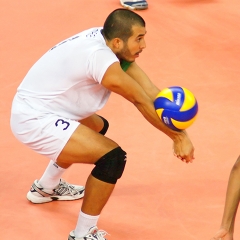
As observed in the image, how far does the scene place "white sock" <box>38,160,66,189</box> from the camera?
4930 millimetres

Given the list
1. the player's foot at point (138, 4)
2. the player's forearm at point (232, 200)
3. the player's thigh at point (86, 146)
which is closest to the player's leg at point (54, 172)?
the player's thigh at point (86, 146)

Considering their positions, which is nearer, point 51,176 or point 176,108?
point 176,108

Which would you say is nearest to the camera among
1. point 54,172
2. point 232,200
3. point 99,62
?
point 232,200

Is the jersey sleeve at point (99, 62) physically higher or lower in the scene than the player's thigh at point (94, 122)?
higher

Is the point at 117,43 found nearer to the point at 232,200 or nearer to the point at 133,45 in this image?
the point at 133,45

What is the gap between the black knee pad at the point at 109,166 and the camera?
434 cm

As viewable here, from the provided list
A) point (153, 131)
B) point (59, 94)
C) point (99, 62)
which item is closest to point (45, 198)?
point (59, 94)

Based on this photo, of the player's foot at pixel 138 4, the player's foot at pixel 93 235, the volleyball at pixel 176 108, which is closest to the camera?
the volleyball at pixel 176 108

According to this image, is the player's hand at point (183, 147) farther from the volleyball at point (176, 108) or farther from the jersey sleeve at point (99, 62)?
the jersey sleeve at point (99, 62)

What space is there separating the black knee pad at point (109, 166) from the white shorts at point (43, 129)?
268 mm

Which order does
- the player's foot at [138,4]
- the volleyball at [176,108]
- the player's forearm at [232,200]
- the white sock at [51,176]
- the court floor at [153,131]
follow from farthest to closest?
the player's foot at [138,4]
the white sock at [51,176]
the court floor at [153,131]
the volleyball at [176,108]
the player's forearm at [232,200]

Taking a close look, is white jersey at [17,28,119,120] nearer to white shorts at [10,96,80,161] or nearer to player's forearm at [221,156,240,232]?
white shorts at [10,96,80,161]

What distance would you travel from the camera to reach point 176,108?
A: 14.2 feet

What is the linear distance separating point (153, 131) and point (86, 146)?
1.85 m
